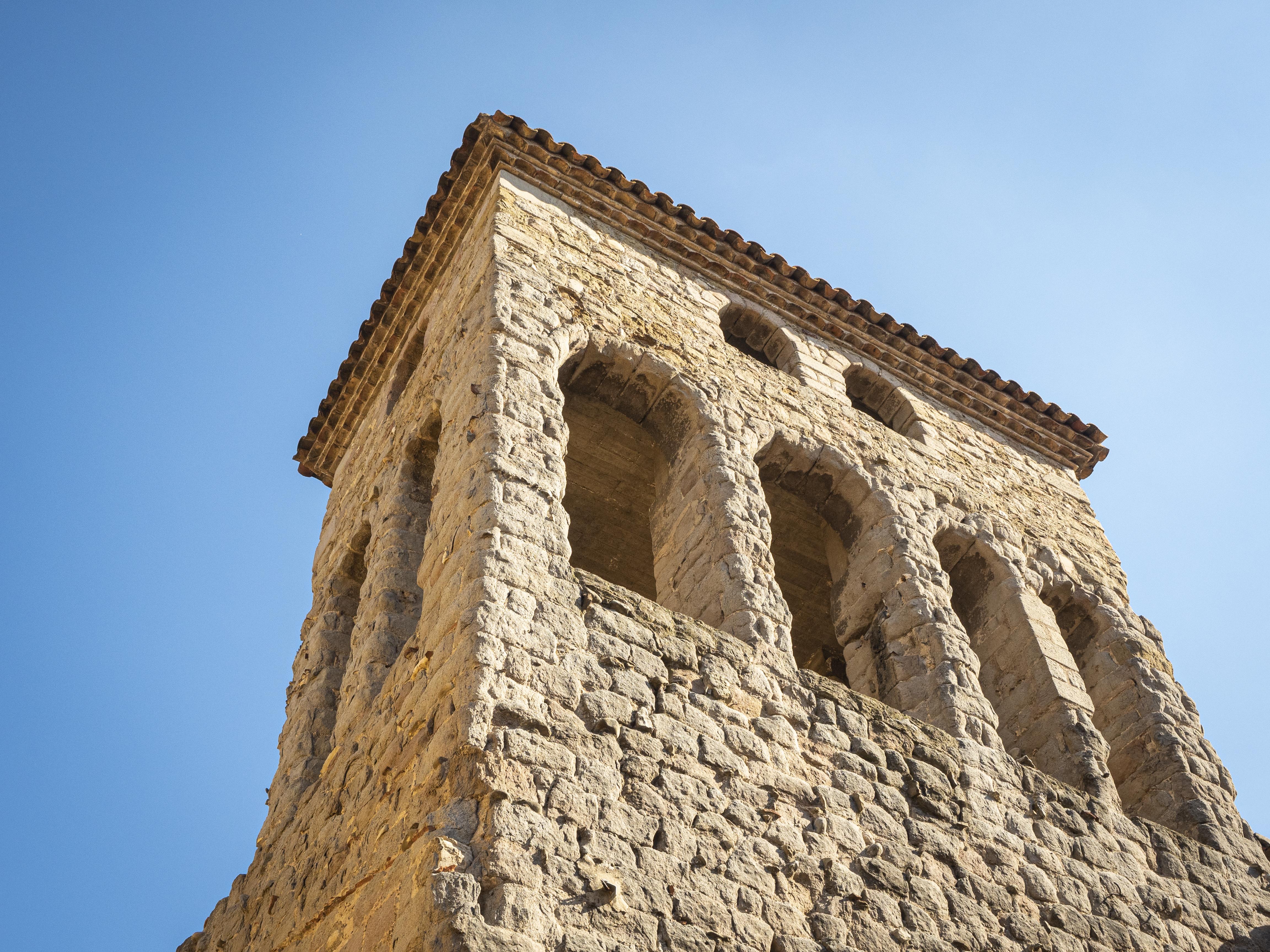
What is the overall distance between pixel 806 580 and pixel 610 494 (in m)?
1.75

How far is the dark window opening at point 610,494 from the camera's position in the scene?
324 inches

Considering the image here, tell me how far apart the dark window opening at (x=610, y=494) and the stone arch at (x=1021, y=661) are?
2156 mm

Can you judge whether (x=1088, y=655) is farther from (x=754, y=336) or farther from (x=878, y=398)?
(x=754, y=336)

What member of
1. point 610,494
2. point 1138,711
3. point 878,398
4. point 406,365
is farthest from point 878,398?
point 406,365

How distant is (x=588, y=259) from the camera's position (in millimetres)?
7391

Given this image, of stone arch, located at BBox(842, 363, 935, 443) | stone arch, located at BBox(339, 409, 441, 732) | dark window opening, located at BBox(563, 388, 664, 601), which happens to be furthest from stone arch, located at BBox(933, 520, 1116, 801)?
stone arch, located at BBox(339, 409, 441, 732)

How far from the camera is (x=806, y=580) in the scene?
906cm

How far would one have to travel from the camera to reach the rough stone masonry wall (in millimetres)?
4188

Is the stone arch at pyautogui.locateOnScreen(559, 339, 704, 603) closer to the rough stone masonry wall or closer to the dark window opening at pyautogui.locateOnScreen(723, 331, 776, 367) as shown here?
the rough stone masonry wall

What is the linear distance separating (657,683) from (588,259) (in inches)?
136

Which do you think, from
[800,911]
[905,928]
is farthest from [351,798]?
[905,928]

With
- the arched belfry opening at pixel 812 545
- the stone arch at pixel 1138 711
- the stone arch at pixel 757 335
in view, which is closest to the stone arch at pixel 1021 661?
the stone arch at pixel 1138 711

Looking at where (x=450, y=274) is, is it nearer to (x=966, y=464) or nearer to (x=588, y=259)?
(x=588, y=259)

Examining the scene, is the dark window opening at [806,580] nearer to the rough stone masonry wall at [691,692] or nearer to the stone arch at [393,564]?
the rough stone masonry wall at [691,692]
